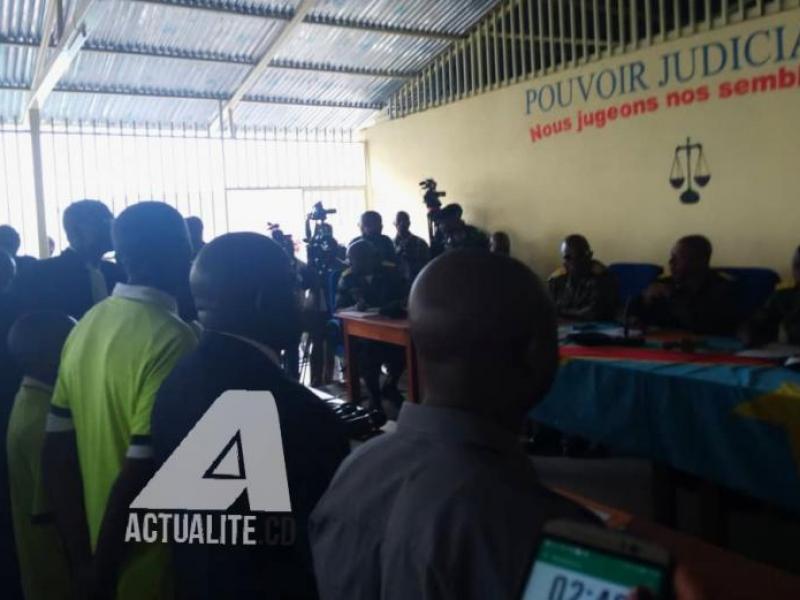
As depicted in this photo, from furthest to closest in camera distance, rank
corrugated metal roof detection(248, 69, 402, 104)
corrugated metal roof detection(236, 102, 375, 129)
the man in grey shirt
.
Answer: corrugated metal roof detection(236, 102, 375, 129) < corrugated metal roof detection(248, 69, 402, 104) < the man in grey shirt

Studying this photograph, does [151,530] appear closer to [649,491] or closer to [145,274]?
[145,274]

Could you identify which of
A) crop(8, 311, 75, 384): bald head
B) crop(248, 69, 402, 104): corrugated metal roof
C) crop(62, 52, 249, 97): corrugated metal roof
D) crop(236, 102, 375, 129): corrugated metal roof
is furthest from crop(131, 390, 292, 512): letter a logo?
crop(236, 102, 375, 129): corrugated metal roof

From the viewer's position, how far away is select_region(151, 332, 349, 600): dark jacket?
1.24m

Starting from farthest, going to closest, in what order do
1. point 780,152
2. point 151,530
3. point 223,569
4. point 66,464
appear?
point 780,152, point 66,464, point 151,530, point 223,569

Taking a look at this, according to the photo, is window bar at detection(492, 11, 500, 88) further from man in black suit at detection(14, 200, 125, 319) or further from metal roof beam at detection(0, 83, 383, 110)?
man in black suit at detection(14, 200, 125, 319)

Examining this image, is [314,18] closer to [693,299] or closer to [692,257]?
[692,257]

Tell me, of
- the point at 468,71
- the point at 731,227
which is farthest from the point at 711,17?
the point at 468,71

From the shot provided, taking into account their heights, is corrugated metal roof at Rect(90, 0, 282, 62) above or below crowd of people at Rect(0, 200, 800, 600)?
above

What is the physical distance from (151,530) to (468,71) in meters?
7.48

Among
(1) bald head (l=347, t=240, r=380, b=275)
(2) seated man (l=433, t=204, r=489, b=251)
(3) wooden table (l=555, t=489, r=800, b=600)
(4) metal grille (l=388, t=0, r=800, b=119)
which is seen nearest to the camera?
(3) wooden table (l=555, t=489, r=800, b=600)

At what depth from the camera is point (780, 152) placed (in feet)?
17.4

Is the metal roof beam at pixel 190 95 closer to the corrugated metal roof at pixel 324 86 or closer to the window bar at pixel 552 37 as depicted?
the corrugated metal roof at pixel 324 86

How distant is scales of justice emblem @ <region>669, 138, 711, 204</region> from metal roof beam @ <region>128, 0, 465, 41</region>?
10.5 feet

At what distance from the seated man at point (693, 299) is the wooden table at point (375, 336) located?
133 centimetres
